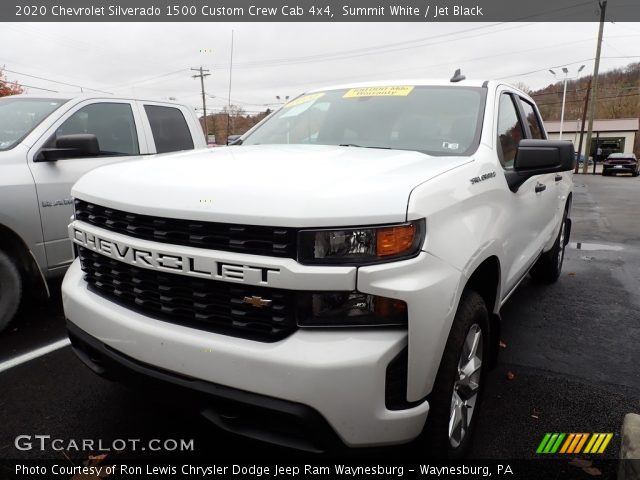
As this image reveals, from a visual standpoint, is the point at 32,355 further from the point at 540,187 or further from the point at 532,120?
the point at 532,120

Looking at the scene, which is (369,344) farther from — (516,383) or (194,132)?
(194,132)

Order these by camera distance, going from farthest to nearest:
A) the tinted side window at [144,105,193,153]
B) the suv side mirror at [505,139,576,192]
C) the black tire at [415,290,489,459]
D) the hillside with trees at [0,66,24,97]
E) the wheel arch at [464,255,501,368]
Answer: the hillside with trees at [0,66,24,97] → the tinted side window at [144,105,193,153] → the suv side mirror at [505,139,576,192] → the wheel arch at [464,255,501,368] → the black tire at [415,290,489,459]

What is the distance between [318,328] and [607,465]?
5.63ft

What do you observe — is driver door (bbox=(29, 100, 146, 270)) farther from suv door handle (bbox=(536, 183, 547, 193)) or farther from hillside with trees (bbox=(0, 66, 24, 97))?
hillside with trees (bbox=(0, 66, 24, 97))

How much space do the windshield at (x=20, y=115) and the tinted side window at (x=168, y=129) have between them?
38.8 inches

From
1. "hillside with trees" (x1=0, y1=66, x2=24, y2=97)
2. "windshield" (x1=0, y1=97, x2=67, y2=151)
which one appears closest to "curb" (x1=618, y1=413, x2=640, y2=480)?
"windshield" (x1=0, y1=97, x2=67, y2=151)

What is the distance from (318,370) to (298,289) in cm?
28

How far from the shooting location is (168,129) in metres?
5.31

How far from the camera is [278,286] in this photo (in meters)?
1.66

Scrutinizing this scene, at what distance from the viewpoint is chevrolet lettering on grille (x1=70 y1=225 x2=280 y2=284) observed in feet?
5.53

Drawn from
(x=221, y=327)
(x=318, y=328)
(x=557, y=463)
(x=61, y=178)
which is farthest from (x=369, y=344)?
(x=61, y=178)

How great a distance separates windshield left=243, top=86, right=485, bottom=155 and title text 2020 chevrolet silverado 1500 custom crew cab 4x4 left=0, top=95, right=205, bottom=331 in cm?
166

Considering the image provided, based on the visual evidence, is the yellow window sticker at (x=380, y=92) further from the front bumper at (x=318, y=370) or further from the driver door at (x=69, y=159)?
the driver door at (x=69, y=159)

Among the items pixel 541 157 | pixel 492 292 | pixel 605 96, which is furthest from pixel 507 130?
pixel 605 96
